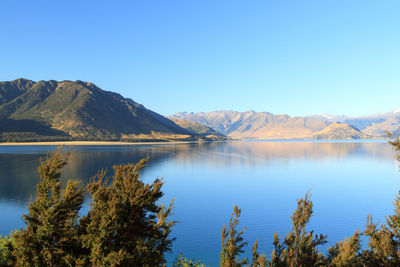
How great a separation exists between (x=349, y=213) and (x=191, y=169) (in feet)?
250

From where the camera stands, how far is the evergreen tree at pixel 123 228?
15.8 metres

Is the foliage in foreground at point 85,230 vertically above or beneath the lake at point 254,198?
above

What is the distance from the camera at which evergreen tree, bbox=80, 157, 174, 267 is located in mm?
15750

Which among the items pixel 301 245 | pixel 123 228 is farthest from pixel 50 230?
pixel 301 245

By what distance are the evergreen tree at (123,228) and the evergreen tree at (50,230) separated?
0.93m

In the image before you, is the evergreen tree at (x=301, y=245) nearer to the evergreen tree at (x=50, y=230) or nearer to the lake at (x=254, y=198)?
the evergreen tree at (x=50, y=230)

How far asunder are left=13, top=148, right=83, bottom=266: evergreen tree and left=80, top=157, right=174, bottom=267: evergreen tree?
93 centimetres

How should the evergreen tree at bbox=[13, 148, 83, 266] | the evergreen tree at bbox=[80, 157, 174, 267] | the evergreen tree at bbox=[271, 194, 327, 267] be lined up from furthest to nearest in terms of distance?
the evergreen tree at bbox=[271, 194, 327, 267]
the evergreen tree at bbox=[80, 157, 174, 267]
the evergreen tree at bbox=[13, 148, 83, 266]

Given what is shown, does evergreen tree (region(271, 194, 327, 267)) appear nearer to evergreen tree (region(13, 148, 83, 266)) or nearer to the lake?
evergreen tree (region(13, 148, 83, 266))

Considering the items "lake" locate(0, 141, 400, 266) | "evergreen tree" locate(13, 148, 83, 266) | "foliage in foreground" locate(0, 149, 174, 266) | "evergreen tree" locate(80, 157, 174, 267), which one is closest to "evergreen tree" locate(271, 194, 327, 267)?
"evergreen tree" locate(80, 157, 174, 267)

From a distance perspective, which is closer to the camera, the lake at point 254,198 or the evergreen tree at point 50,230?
the evergreen tree at point 50,230

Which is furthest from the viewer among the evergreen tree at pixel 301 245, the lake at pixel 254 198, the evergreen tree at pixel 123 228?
the lake at pixel 254 198

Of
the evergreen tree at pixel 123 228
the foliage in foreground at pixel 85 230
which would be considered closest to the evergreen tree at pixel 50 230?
the foliage in foreground at pixel 85 230

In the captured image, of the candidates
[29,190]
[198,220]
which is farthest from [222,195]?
[29,190]
